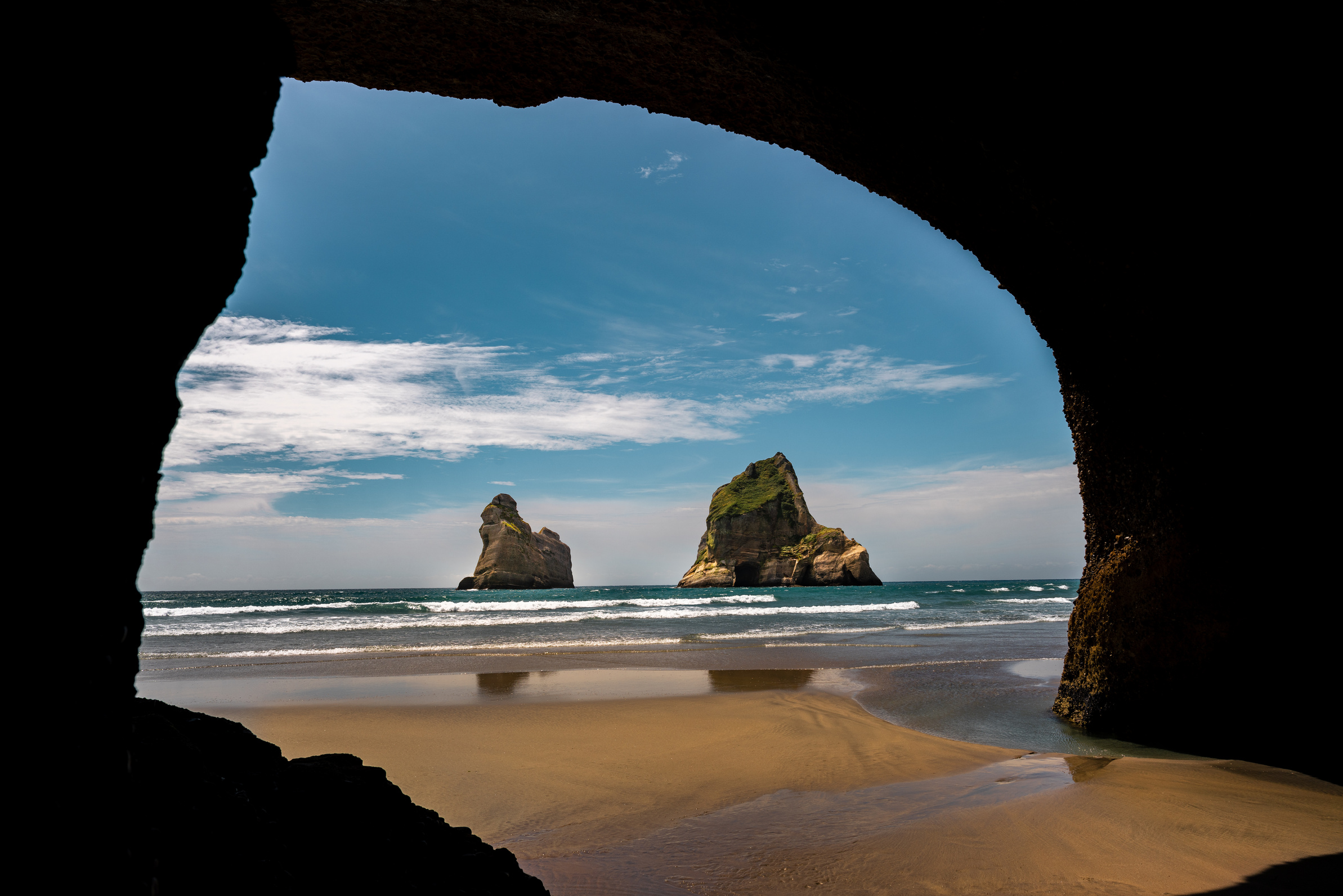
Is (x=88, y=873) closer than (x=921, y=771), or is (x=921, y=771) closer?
(x=88, y=873)

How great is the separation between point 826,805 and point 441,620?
18.3 meters

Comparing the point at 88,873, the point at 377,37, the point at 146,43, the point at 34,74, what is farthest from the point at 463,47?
the point at 88,873

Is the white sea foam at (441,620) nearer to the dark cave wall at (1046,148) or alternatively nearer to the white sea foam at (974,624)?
the white sea foam at (974,624)

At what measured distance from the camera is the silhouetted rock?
1.44m

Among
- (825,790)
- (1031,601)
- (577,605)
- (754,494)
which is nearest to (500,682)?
(825,790)

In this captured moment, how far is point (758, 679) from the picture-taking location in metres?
8.22

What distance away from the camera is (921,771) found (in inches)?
165

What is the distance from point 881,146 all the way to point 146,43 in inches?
143

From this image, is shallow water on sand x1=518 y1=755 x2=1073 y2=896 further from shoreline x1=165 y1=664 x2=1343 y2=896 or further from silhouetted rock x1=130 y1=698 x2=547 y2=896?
silhouetted rock x1=130 y1=698 x2=547 y2=896

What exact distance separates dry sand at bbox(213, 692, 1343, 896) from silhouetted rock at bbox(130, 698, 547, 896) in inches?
35.3

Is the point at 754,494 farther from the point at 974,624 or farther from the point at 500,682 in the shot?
the point at 500,682

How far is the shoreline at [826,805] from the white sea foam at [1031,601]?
30678 mm

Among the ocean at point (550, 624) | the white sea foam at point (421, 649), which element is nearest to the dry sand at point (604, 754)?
the white sea foam at point (421, 649)

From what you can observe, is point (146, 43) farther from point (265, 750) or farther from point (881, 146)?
point (881, 146)
